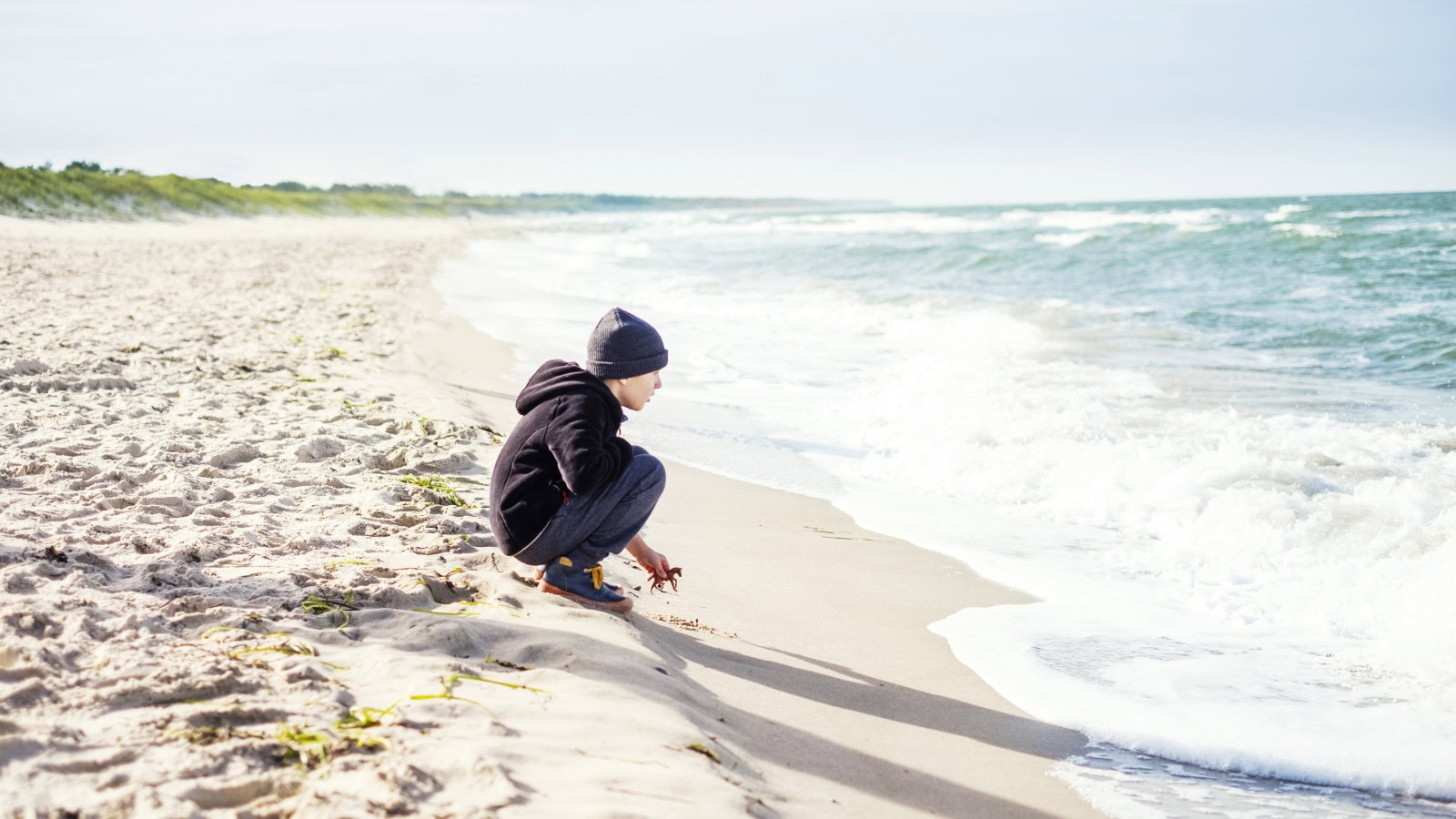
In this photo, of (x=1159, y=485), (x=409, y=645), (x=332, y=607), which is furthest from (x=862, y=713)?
(x=1159, y=485)

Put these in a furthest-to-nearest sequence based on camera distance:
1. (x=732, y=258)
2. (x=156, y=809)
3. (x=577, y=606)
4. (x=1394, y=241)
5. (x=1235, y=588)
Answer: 1. (x=732, y=258)
2. (x=1394, y=241)
3. (x=1235, y=588)
4. (x=577, y=606)
5. (x=156, y=809)

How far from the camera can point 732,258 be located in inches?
1083

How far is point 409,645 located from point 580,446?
71 cm

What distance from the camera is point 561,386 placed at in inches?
119

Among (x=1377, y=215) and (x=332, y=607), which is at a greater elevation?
(x=1377, y=215)

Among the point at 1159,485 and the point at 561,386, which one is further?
the point at 1159,485

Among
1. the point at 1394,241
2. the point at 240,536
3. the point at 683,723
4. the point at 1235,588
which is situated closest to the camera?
the point at 683,723

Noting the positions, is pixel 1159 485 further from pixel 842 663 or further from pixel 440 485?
pixel 440 485

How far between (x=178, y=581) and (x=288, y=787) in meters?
1.30

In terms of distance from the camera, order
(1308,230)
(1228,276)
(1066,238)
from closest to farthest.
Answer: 1. (1228,276)
2. (1308,230)
3. (1066,238)

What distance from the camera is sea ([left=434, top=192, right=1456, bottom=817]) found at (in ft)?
9.54

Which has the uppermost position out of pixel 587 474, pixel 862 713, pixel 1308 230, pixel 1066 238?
pixel 1308 230

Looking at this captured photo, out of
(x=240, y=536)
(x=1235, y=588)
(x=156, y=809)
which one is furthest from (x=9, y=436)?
(x=1235, y=588)

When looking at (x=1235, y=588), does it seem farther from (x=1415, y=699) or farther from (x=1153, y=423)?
(x=1153, y=423)
